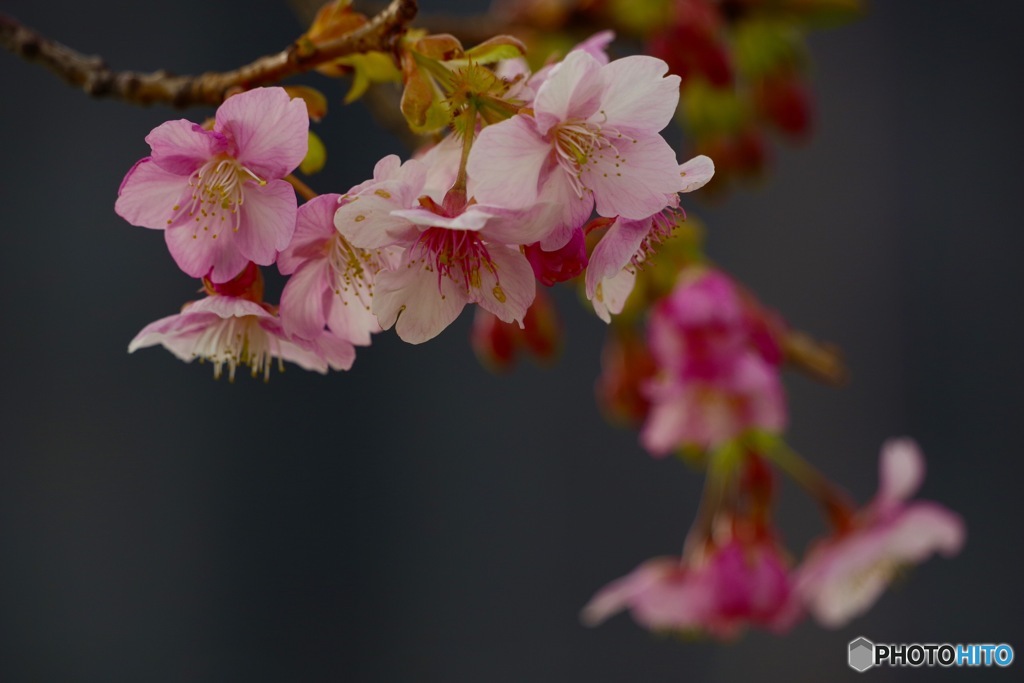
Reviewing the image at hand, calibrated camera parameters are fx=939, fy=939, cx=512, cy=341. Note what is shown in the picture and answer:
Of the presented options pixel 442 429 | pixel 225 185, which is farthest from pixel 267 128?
pixel 442 429

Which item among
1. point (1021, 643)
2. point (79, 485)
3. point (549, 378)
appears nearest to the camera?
point (79, 485)

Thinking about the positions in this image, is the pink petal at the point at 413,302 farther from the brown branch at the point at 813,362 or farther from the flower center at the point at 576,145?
the brown branch at the point at 813,362

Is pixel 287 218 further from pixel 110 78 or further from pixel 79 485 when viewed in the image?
pixel 79 485

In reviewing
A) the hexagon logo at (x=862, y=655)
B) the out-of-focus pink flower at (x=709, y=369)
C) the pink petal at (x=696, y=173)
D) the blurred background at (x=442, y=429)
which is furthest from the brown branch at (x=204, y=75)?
the blurred background at (x=442, y=429)

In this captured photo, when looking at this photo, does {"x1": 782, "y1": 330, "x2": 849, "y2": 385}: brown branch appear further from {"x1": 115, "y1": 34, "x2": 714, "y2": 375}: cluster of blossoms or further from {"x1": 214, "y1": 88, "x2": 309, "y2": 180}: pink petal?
{"x1": 214, "y1": 88, "x2": 309, "y2": 180}: pink petal

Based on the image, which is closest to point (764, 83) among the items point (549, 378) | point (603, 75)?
point (603, 75)

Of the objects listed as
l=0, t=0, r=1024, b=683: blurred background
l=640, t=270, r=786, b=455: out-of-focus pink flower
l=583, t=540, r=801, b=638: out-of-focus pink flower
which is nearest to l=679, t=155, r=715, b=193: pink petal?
l=640, t=270, r=786, b=455: out-of-focus pink flower

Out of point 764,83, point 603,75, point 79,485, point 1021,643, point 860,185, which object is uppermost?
point 603,75
